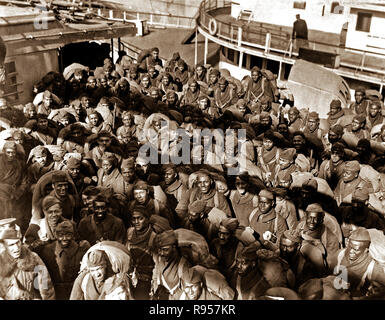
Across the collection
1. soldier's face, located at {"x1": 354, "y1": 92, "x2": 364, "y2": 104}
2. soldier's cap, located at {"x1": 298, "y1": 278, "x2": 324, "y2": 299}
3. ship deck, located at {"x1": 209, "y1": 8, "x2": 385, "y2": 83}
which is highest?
ship deck, located at {"x1": 209, "y1": 8, "x2": 385, "y2": 83}

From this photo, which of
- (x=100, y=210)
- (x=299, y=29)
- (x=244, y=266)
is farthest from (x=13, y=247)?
(x=299, y=29)

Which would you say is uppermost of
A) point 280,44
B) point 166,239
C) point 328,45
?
point 328,45

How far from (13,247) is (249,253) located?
269cm

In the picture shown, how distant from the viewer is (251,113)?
10.5 meters

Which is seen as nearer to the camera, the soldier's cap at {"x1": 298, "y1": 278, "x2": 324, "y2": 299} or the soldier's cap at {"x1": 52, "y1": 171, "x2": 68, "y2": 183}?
the soldier's cap at {"x1": 298, "y1": 278, "x2": 324, "y2": 299}

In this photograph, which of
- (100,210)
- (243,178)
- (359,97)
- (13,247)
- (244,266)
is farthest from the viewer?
(359,97)

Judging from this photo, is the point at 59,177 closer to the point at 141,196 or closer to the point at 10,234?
the point at 141,196

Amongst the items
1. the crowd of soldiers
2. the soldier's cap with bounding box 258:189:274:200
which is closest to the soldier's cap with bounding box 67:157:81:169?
the crowd of soldiers

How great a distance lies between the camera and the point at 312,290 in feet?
16.1

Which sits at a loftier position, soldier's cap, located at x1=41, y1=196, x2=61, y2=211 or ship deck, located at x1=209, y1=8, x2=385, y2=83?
ship deck, located at x1=209, y1=8, x2=385, y2=83

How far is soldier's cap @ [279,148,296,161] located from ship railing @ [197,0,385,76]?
22.5 feet

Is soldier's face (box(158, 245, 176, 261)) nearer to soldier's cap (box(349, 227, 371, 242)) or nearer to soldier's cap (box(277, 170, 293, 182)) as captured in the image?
soldier's cap (box(349, 227, 371, 242))

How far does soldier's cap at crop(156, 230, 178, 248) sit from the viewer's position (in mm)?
5355
